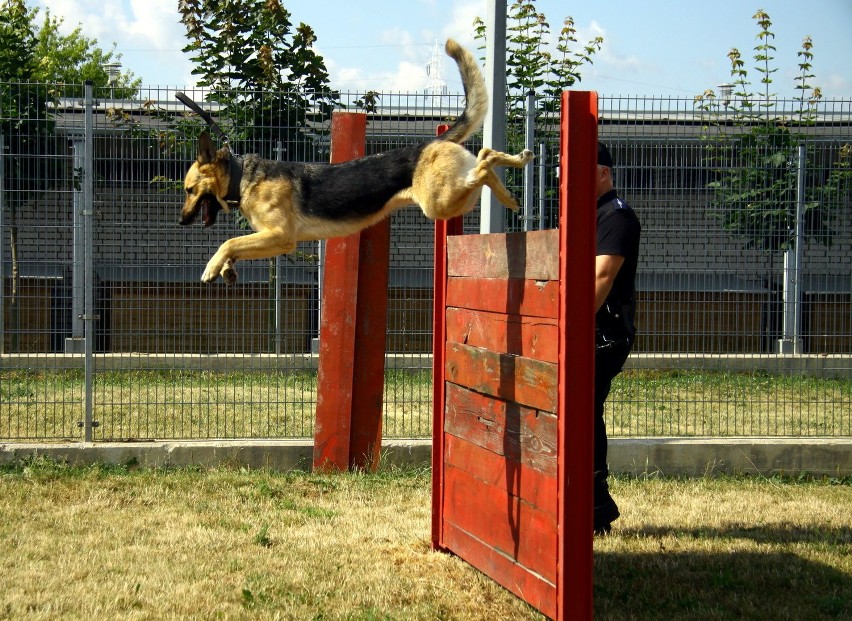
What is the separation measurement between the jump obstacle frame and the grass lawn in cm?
41

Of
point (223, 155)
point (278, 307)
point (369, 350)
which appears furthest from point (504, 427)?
point (278, 307)

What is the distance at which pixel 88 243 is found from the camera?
27.2 ft

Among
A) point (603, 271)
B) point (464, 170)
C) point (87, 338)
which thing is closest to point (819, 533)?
point (603, 271)

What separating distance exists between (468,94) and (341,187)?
86cm

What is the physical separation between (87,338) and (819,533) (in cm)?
600

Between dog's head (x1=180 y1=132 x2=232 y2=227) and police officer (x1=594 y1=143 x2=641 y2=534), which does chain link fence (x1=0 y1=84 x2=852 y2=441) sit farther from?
dog's head (x1=180 y1=132 x2=232 y2=227)

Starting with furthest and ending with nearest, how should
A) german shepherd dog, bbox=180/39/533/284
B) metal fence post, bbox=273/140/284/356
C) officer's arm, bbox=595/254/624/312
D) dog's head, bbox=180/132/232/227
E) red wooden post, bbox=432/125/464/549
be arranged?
metal fence post, bbox=273/140/284/356 < red wooden post, bbox=432/125/464/549 < officer's arm, bbox=595/254/624/312 < dog's head, bbox=180/132/232/227 < german shepherd dog, bbox=180/39/533/284

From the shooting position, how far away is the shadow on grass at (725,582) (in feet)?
16.4

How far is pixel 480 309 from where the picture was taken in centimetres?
538

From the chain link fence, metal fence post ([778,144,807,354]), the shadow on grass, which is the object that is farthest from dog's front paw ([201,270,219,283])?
metal fence post ([778,144,807,354])

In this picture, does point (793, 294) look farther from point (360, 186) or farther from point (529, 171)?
point (360, 186)

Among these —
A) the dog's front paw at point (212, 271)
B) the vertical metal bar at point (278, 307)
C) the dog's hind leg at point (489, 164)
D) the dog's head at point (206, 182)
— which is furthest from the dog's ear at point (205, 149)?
the vertical metal bar at point (278, 307)

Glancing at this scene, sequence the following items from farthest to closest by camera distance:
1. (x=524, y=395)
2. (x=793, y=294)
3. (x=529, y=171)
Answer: (x=793, y=294)
(x=529, y=171)
(x=524, y=395)

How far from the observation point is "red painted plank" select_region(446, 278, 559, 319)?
4430 mm
